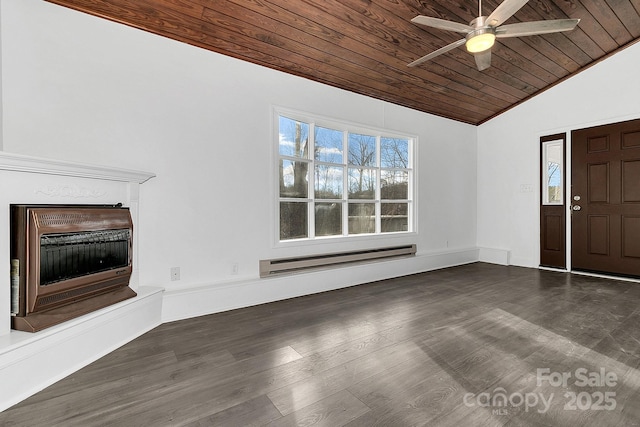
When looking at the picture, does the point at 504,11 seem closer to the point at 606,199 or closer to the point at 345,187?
the point at 345,187

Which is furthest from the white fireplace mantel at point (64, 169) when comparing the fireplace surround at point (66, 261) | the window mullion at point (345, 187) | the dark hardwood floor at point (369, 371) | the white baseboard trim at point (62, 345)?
the window mullion at point (345, 187)

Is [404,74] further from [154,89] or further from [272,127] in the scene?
[154,89]

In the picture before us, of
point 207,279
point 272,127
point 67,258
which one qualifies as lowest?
point 207,279

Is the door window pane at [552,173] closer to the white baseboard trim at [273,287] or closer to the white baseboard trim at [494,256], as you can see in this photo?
the white baseboard trim at [494,256]

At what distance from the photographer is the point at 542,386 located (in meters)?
1.77

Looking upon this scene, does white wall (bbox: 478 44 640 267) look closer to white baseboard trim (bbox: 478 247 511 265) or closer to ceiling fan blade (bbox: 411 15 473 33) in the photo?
white baseboard trim (bbox: 478 247 511 265)

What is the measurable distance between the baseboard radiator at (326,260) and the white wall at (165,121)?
0.11 m

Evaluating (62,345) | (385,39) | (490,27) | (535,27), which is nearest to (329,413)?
(62,345)

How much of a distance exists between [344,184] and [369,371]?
279 cm

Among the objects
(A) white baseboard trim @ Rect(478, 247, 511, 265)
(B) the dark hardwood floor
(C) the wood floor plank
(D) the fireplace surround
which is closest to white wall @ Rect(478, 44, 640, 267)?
(A) white baseboard trim @ Rect(478, 247, 511, 265)

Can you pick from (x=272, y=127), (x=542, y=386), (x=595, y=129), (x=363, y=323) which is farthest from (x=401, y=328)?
(x=595, y=129)

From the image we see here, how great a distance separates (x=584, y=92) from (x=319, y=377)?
5.79 metres

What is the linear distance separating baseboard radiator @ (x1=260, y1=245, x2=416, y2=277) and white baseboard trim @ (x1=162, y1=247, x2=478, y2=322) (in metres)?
0.09

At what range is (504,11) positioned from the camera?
2.13m
